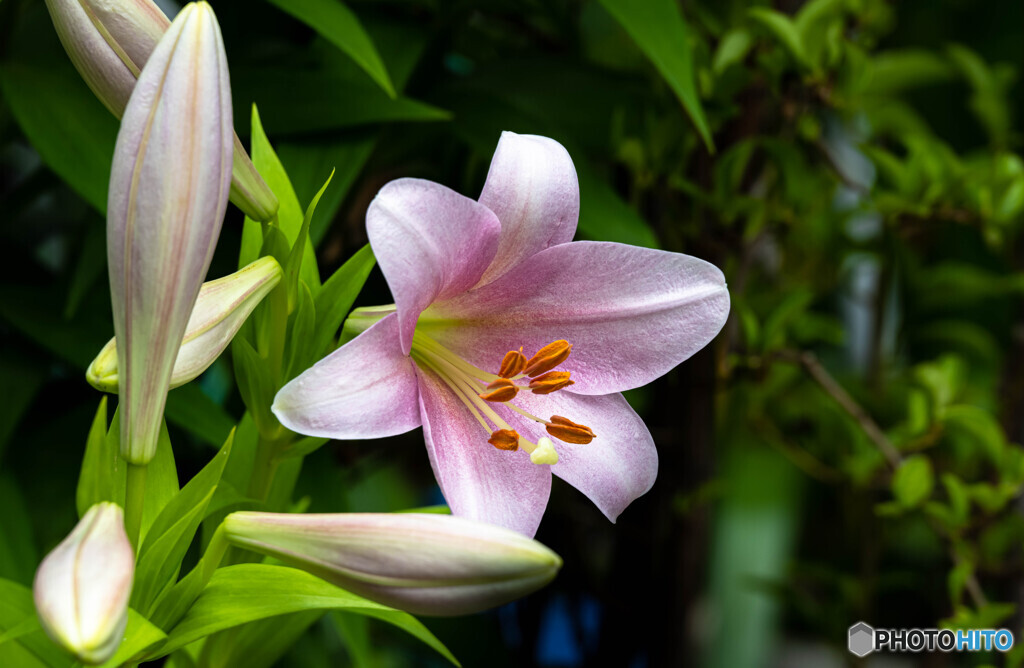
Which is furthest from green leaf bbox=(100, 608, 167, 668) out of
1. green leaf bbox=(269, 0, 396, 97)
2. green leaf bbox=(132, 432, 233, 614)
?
green leaf bbox=(269, 0, 396, 97)

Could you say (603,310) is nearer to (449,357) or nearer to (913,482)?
(449,357)

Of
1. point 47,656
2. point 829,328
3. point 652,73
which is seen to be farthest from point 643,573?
point 47,656

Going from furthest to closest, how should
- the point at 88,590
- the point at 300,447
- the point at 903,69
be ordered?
the point at 903,69 → the point at 300,447 → the point at 88,590

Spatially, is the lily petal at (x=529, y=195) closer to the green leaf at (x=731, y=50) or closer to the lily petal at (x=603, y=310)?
the lily petal at (x=603, y=310)

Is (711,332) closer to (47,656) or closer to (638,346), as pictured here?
(638,346)

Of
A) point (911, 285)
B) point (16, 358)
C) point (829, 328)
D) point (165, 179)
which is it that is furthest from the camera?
point (911, 285)

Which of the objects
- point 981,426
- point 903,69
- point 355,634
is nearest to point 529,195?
point 355,634
